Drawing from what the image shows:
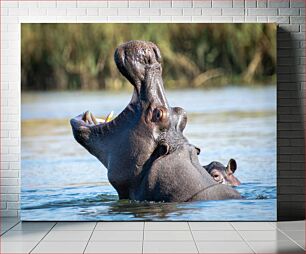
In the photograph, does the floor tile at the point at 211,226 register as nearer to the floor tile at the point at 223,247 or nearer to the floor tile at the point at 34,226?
the floor tile at the point at 223,247

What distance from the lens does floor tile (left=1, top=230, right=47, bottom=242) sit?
5930 mm

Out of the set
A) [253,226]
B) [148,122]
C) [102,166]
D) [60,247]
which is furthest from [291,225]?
[60,247]

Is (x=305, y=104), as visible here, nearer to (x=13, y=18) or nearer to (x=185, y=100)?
(x=185, y=100)

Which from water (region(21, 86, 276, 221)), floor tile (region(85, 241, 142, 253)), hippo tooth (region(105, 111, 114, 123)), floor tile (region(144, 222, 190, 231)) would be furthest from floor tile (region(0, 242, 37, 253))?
hippo tooth (region(105, 111, 114, 123))

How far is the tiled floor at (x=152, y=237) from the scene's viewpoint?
552 centimetres

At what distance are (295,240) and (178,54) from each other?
1.95 m

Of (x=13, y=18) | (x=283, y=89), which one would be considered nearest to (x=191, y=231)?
(x=283, y=89)

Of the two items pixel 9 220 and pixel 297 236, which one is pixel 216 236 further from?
pixel 9 220

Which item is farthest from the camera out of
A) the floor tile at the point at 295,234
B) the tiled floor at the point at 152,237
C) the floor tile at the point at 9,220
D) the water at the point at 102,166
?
the floor tile at the point at 9,220

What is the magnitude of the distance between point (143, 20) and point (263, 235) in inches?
83.6

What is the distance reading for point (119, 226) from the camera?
6.51 metres

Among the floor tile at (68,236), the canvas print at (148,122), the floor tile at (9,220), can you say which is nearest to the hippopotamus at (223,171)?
the canvas print at (148,122)

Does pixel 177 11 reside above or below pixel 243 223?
above

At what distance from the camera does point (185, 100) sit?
684cm
